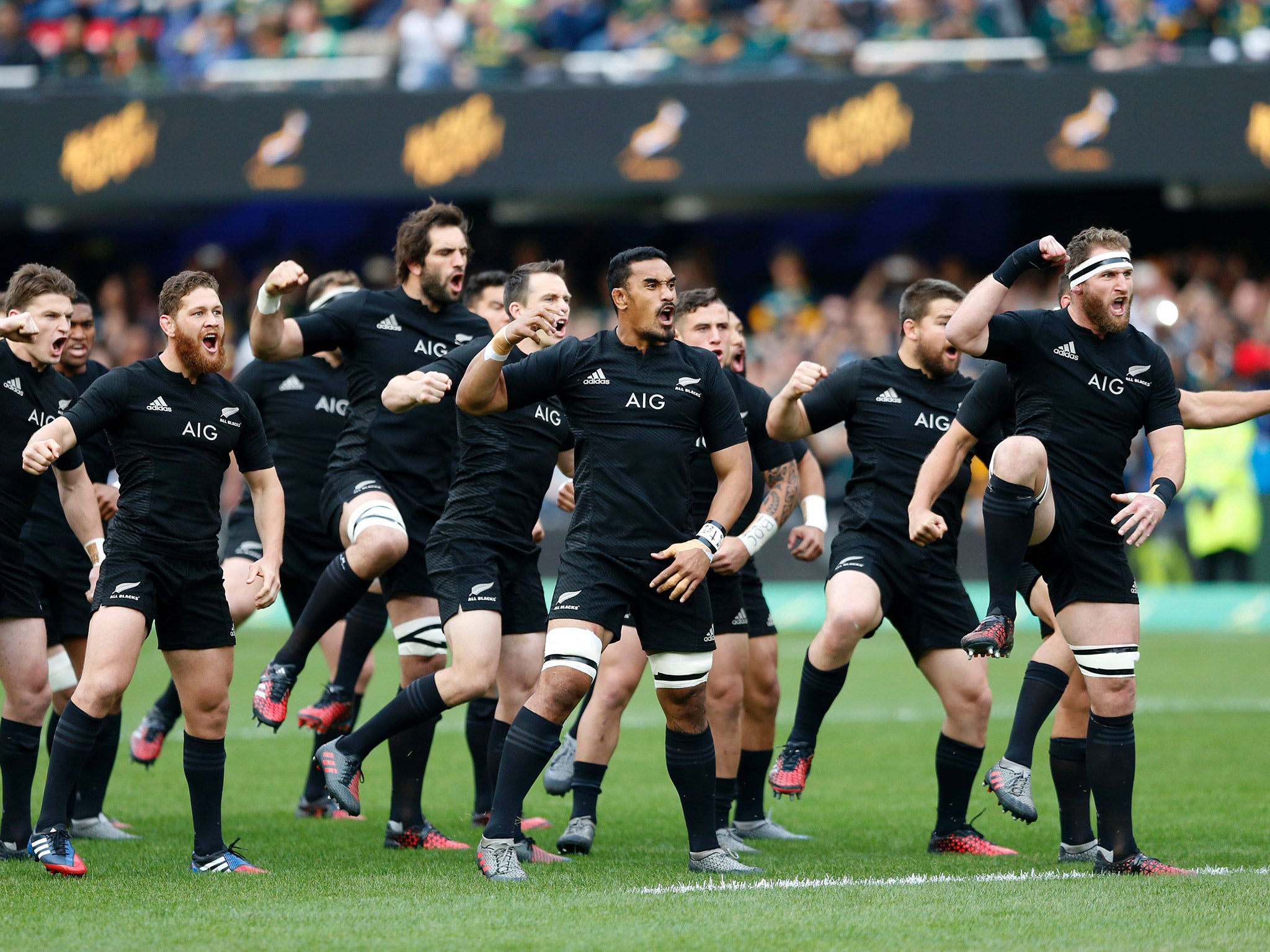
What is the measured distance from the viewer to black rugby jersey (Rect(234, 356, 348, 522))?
9242 mm

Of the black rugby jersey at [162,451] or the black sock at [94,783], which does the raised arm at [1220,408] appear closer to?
the black rugby jersey at [162,451]

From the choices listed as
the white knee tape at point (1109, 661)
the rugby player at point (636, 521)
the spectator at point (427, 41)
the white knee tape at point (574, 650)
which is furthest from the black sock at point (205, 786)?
the spectator at point (427, 41)

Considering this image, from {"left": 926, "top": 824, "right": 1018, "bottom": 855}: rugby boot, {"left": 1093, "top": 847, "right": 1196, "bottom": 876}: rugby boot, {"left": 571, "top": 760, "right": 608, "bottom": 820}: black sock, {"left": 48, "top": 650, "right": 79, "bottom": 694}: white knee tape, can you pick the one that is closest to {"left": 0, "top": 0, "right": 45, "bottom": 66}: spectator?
{"left": 48, "top": 650, "right": 79, "bottom": 694}: white knee tape

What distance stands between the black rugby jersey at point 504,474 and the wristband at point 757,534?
0.91m

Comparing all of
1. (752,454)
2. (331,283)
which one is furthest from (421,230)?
(752,454)

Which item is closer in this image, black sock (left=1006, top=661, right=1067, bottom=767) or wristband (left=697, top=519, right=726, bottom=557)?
wristband (left=697, top=519, right=726, bottom=557)

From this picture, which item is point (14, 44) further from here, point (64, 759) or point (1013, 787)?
point (1013, 787)

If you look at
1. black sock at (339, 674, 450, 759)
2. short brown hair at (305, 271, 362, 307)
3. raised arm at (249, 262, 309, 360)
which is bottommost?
black sock at (339, 674, 450, 759)

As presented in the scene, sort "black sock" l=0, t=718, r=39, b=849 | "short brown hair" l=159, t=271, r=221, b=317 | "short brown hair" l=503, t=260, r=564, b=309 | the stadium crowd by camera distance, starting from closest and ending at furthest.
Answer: "short brown hair" l=159, t=271, r=221, b=317 < "black sock" l=0, t=718, r=39, b=849 < "short brown hair" l=503, t=260, r=564, b=309 < the stadium crowd

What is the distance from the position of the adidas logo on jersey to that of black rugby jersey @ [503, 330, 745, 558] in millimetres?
1289

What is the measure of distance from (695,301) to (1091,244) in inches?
81.7

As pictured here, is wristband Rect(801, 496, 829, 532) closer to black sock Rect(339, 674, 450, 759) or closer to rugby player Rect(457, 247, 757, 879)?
rugby player Rect(457, 247, 757, 879)

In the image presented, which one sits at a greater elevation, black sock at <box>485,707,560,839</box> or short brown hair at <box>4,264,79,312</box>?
short brown hair at <box>4,264,79,312</box>

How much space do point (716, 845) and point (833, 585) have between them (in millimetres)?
1387
